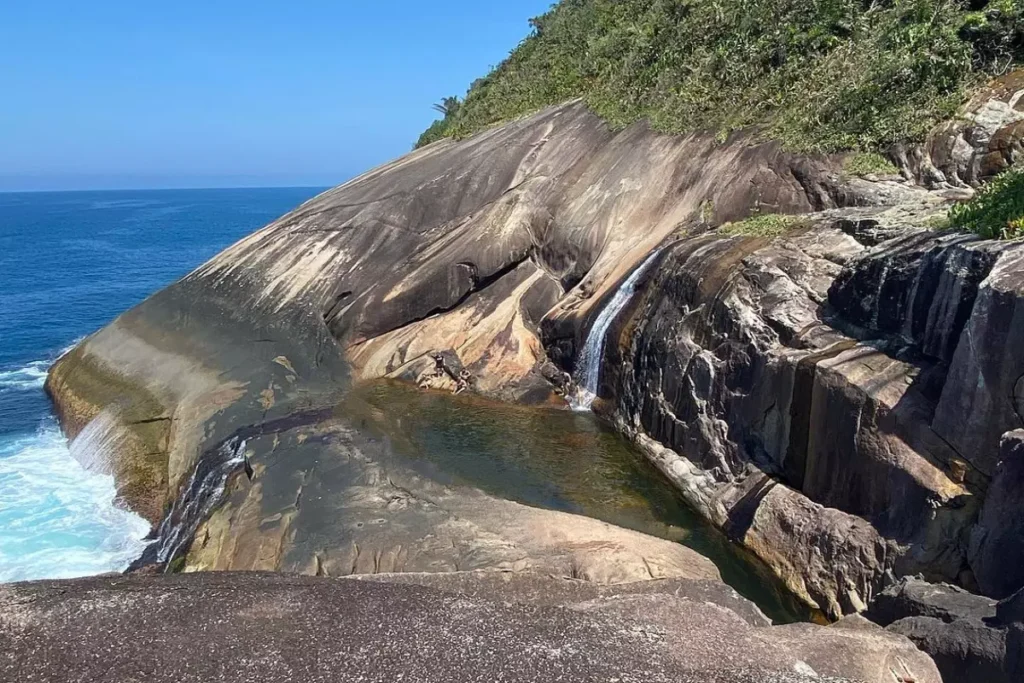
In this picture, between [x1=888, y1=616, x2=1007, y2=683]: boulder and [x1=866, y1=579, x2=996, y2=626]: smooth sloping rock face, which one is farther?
[x1=866, y1=579, x2=996, y2=626]: smooth sloping rock face

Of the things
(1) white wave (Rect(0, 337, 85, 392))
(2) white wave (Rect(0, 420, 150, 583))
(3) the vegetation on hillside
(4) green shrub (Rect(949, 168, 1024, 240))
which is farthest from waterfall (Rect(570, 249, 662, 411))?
(1) white wave (Rect(0, 337, 85, 392))

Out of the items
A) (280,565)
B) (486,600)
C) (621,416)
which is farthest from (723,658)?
A: (621,416)

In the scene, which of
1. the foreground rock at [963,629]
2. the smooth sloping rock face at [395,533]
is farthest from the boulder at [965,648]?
the smooth sloping rock face at [395,533]

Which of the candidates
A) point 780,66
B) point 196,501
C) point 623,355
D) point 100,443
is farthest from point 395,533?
point 780,66

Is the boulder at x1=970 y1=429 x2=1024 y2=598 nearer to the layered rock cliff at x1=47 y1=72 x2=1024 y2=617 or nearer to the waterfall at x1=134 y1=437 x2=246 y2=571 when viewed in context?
the layered rock cliff at x1=47 y1=72 x2=1024 y2=617

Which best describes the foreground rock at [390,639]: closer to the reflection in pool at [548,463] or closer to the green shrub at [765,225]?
the reflection in pool at [548,463]

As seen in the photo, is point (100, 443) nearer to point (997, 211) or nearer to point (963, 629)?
point (963, 629)
